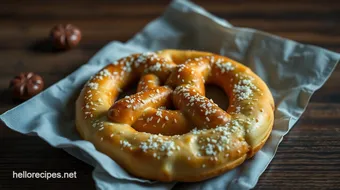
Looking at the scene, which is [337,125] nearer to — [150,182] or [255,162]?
[255,162]

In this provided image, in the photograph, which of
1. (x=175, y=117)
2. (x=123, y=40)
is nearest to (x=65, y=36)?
(x=123, y=40)

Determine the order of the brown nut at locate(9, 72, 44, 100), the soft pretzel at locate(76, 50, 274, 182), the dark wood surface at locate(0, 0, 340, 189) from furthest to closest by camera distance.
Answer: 1. the brown nut at locate(9, 72, 44, 100)
2. the dark wood surface at locate(0, 0, 340, 189)
3. the soft pretzel at locate(76, 50, 274, 182)

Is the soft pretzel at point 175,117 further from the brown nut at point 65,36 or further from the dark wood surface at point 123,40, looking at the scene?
the brown nut at point 65,36

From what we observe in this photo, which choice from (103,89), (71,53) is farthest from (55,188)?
(71,53)

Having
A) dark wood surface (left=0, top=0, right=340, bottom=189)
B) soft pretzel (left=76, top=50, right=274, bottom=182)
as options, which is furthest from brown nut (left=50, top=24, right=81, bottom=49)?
soft pretzel (left=76, top=50, right=274, bottom=182)

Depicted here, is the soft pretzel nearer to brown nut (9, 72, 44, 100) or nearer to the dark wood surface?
the dark wood surface

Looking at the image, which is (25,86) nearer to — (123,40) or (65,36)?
(65,36)

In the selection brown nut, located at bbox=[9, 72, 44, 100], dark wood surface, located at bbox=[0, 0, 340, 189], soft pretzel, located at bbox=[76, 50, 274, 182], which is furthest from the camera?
brown nut, located at bbox=[9, 72, 44, 100]
